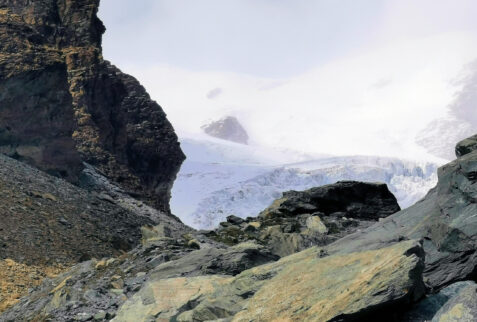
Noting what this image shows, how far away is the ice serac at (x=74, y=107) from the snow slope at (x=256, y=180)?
3193cm

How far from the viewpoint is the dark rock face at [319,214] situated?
20.6 m

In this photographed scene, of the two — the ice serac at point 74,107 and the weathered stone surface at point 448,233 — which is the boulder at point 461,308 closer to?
the weathered stone surface at point 448,233

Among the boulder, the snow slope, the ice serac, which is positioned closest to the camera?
the boulder

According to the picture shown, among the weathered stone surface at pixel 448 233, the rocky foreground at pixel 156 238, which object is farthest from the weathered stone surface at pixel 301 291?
the weathered stone surface at pixel 448 233

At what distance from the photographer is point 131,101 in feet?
205

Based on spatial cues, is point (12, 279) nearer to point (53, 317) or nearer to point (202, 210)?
point (53, 317)

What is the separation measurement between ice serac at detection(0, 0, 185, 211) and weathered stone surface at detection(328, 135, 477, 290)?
31.9 m

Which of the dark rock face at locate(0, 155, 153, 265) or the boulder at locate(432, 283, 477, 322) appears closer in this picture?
the boulder at locate(432, 283, 477, 322)

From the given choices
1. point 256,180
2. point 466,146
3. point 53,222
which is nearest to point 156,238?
point 53,222

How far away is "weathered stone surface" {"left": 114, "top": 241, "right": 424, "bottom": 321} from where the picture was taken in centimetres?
826

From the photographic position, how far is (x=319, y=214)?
77.1 feet

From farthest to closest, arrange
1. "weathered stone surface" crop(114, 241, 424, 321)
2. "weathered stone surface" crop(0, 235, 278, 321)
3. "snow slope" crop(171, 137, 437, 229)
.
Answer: "snow slope" crop(171, 137, 437, 229) → "weathered stone surface" crop(0, 235, 278, 321) → "weathered stone surface" crop(114, 241, 424, 321)

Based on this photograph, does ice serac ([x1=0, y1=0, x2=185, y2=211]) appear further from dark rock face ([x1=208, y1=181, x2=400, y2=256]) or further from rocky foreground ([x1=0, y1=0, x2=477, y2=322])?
dark rock face ([x1=208, y1=181, x2=400, y2=256])

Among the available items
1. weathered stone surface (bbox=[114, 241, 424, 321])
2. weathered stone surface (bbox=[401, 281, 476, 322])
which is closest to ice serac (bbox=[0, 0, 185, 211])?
weathered stone surface (bbox=[114, 241, 424, 321])
